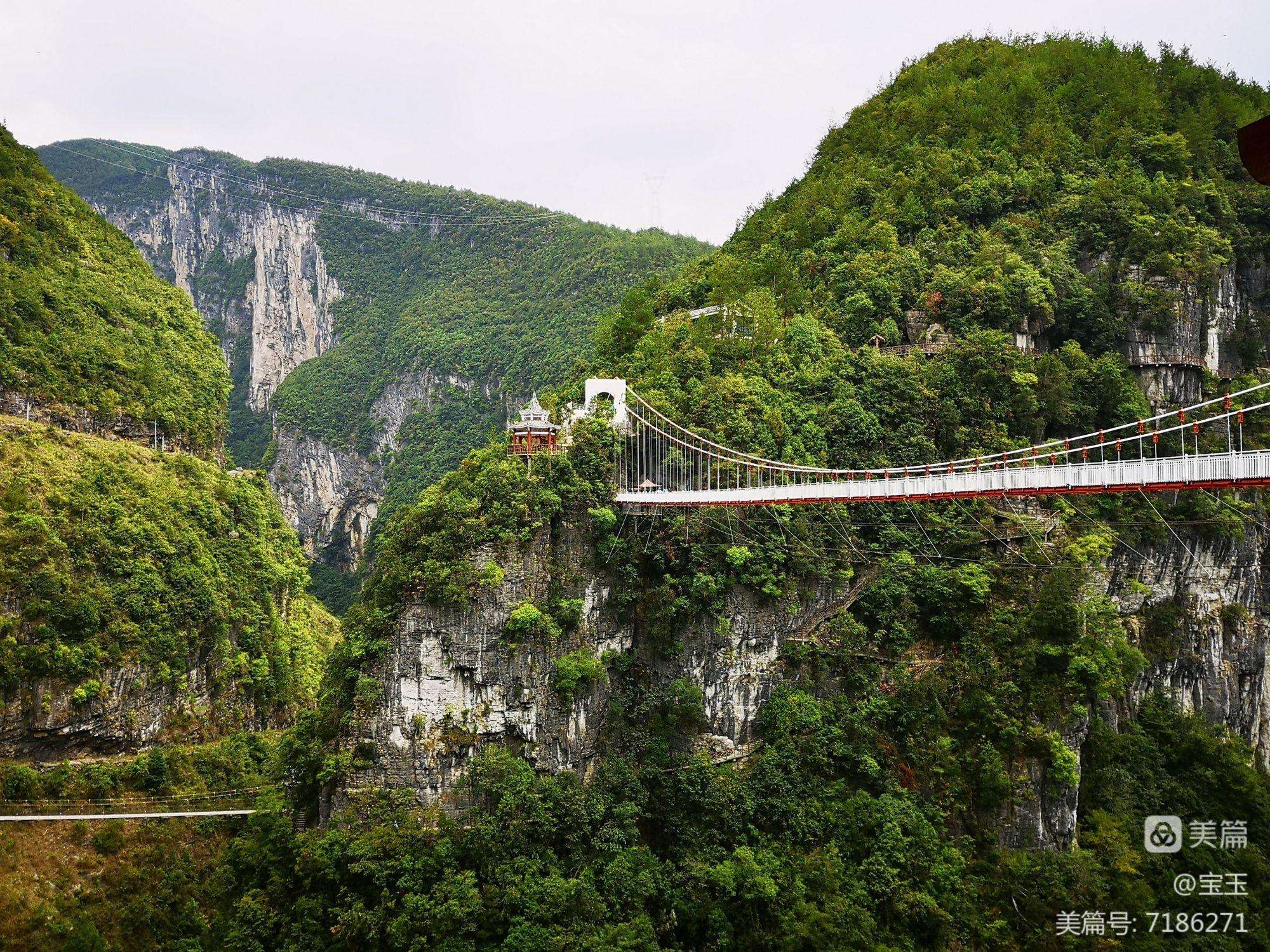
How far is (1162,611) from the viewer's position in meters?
24.0

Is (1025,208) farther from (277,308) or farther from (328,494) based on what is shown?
(277,308)

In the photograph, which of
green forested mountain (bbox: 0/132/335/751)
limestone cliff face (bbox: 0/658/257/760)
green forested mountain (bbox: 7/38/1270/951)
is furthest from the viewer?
green forested mountain (bbox: 0/132/335/751)

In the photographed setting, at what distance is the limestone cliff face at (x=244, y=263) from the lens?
82.1 meters

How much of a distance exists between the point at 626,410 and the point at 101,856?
18.0 metres

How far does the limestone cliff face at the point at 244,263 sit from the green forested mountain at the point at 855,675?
6263 cm

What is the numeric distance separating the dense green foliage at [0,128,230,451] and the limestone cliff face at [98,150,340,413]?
38522 millimetres

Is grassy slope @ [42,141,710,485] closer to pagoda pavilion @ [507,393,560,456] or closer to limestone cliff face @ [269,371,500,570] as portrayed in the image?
limestone cliff face @ [269,371,500,570]

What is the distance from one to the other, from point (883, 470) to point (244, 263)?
3338 inches

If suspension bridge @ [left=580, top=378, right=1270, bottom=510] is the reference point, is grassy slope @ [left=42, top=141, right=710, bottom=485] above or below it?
Answer: above

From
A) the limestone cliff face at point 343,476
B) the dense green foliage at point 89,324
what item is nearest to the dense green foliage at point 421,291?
the limestone cliff face at point 343,476

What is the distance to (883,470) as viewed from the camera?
760 inches

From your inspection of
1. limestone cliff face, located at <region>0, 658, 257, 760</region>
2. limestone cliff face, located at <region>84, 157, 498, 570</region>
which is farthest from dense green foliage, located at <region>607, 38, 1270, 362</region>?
limestone cliff face, located at <region>84, 157, 498, 570</region>

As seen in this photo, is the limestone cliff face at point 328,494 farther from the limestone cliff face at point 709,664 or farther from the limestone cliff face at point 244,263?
the limestone cliff face at point 709,664

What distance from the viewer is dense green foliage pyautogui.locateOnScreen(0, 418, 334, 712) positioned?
24531mm
